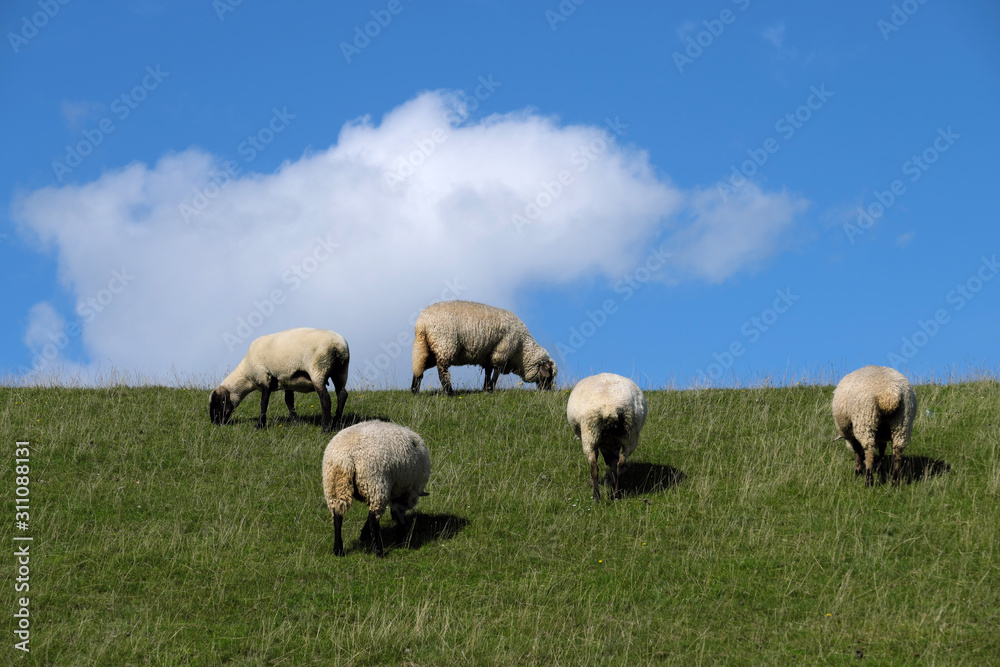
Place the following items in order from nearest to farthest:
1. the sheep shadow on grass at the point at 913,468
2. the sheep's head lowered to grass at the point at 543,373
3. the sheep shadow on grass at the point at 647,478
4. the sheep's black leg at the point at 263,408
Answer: the sheep shadow on grass at the point at 913,468 → the sheep shadow on grass at the point at 647,478 → the sheep's black leg at the point at 263,408 → the sheep's head lowered to grass at the point at 543,373

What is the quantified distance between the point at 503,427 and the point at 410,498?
462 cm

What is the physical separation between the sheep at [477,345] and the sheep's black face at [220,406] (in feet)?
14.0

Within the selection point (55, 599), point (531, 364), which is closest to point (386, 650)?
point (55, 599)

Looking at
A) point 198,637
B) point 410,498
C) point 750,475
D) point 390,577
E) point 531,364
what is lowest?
point 198,637

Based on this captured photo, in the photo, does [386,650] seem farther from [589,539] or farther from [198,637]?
[589,539]

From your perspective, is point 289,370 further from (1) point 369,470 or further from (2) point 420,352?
(1) point 369,470

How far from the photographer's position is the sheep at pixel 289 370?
53.7 feet

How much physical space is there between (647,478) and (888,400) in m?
3.77

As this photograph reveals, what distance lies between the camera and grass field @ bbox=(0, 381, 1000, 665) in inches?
339

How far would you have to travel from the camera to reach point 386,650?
848cm

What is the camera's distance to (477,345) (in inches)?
784

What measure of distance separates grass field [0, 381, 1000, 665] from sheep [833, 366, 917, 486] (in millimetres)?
591

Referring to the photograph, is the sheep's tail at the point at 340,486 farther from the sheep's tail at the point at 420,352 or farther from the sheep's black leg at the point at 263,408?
the sheep's tail at the point at 420,352

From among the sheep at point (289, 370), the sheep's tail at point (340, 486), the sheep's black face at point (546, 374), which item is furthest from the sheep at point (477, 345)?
the sheep's tail at point (340, 486)
